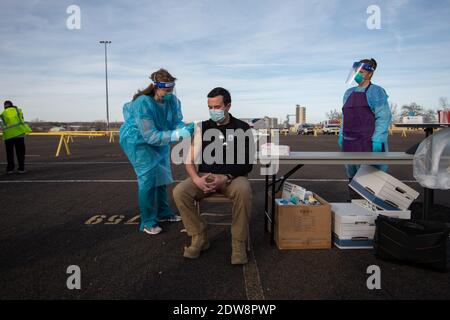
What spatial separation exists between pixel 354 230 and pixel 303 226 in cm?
54

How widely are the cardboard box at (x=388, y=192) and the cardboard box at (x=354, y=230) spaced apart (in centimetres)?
31

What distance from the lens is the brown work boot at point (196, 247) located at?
3141 millimetres

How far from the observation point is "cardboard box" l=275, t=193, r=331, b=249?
3344 millimetres

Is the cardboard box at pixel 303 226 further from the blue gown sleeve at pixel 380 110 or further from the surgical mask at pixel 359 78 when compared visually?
the surgical mask at pixel 359 78

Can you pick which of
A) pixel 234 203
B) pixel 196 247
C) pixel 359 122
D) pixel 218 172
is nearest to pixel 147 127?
pixel 218 172

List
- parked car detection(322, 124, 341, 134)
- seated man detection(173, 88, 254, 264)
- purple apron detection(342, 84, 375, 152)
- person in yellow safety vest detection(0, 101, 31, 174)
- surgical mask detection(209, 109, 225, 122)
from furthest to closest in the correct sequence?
1. parked car detection(322, 124, 341, 134)
2. person in yellow safety vest detection(0, 101, 31, 174)
3. purple apron detection(342, 84, 375, 152)
4. surgical mask detection(209, 109, 225, 122)
5. seated man detection(173, 88, 254, 264)

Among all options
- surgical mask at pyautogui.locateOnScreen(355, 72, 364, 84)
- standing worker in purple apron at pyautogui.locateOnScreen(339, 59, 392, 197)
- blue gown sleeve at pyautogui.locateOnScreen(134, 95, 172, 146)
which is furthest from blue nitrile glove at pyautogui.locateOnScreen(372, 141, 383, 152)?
blue gown sleeve at pyautogui.locateOnScreen(134, 95, 172, 146)

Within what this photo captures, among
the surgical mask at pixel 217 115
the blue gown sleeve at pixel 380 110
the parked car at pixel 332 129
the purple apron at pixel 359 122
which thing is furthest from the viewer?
the parked car at pixel 332 129

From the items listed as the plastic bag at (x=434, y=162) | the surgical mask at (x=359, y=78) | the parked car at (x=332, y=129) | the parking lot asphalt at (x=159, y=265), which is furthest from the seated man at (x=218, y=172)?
the parked car at (x=332, y=129)

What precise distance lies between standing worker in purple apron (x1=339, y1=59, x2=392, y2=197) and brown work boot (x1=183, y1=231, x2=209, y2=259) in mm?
2405

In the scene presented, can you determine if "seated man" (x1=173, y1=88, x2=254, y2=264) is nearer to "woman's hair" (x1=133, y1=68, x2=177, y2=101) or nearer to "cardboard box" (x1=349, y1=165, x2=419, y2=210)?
"woman's hair" (x1=133, y1=68, x2=177, y2=101)

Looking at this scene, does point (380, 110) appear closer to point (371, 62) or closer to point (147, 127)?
point (371, 62)

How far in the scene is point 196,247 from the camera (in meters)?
3.17
